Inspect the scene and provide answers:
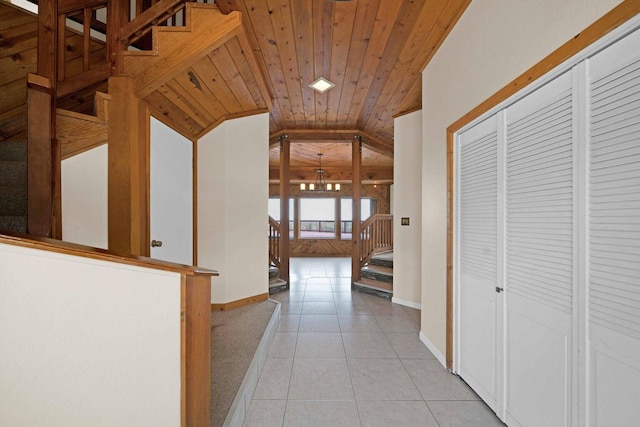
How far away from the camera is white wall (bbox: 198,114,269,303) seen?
11.0 feet

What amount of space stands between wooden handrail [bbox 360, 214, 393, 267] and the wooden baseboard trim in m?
2.01

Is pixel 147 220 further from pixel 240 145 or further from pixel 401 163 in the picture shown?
pixel 401 163

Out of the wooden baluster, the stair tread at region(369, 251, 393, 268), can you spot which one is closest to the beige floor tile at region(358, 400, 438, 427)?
the stair tread at region(369, 251, 393, 268)

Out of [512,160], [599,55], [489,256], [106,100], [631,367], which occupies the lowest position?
[631,367]

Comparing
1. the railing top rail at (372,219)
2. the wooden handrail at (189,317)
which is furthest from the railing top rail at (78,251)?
the railing top rail at (372,219)

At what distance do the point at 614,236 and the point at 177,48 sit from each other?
9.34 feet

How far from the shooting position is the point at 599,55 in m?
1.11

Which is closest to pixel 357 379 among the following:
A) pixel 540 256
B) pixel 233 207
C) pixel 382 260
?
pixel 540 256

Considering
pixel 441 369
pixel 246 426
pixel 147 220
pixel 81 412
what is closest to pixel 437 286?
pixel 441 369

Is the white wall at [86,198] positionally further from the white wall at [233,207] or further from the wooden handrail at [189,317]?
the wooden handrail at [189,317]

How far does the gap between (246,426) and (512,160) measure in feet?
7.32

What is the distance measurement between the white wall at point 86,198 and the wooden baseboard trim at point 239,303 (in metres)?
1.51

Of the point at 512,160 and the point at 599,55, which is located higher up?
the point at 599,55

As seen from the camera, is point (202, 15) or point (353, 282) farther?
point (353, 282)
